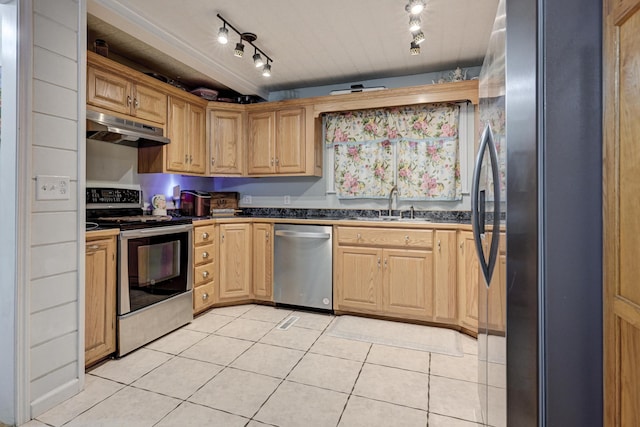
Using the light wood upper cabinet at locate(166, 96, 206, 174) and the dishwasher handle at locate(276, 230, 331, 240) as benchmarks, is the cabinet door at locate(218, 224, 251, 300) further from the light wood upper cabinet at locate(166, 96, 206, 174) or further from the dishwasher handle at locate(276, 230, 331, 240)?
the light wood upper cabinet at locate(166, 96, 206, 174)

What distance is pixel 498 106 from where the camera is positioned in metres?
1.07

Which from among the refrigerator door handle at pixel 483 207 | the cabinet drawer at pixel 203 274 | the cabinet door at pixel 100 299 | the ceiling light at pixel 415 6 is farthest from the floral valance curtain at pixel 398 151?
the cabinet door at pixel 100 299

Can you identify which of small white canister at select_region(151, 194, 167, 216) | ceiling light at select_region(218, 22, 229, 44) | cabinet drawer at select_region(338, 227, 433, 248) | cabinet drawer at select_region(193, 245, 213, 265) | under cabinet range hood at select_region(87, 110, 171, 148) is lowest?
cabinet drawer at select_region(193, 245, 213, 265)

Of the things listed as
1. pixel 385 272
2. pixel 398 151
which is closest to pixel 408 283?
pixel 385 272

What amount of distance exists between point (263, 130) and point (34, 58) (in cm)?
218

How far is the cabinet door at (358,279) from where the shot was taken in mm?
3008

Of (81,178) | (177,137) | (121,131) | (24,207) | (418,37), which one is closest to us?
(24,207)

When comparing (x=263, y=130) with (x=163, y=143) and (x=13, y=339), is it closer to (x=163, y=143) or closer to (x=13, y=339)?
(x=163, y=143)

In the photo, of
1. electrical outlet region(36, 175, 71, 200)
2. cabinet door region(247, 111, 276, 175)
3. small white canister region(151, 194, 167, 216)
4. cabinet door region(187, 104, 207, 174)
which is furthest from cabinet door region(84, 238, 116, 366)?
cabinet door region(247, 111, 276, 175)

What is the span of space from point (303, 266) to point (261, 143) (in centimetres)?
148

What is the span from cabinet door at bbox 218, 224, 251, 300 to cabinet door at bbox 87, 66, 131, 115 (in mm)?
1350

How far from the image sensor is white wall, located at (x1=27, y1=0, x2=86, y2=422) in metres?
1.67

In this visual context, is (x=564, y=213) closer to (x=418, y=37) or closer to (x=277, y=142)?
(x=418, y=37)

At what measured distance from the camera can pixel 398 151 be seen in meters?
3.46
